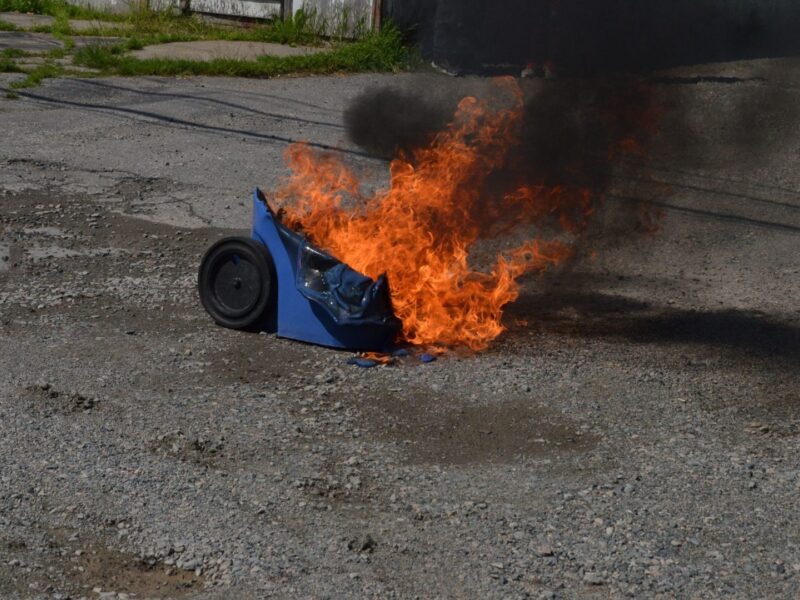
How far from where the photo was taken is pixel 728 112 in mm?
11695

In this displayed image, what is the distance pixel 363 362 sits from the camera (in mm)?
6258

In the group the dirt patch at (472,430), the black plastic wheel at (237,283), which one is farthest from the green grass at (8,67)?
the dirt patch at (472,430)

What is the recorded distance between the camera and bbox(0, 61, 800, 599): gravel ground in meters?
4.28

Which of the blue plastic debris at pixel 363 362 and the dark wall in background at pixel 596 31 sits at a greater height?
the dark wall in background at pixel 596 31

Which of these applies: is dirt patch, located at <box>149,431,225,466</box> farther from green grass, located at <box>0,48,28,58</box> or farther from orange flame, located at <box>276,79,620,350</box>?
Result: green grass, located at <box>0,48,28,58</box>

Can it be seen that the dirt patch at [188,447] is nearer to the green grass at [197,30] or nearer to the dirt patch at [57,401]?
the dirt patch at [57,401]

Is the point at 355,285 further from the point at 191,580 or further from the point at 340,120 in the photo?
the point at 340,120

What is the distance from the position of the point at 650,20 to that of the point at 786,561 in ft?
24.3

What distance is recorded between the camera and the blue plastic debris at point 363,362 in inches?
246

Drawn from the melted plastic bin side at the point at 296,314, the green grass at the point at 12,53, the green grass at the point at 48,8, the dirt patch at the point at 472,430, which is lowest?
the dirt patch at the point at 472,430

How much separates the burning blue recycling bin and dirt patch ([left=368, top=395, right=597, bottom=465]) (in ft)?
2.17

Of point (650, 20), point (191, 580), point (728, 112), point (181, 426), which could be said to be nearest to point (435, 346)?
point (181, 426)

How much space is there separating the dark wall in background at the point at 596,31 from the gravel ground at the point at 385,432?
4.63 feet

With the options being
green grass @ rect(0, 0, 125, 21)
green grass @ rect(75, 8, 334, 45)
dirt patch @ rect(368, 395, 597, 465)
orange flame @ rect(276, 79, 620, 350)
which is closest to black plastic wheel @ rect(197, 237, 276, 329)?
orange flame @ rect(276, 79, 620, 350)
